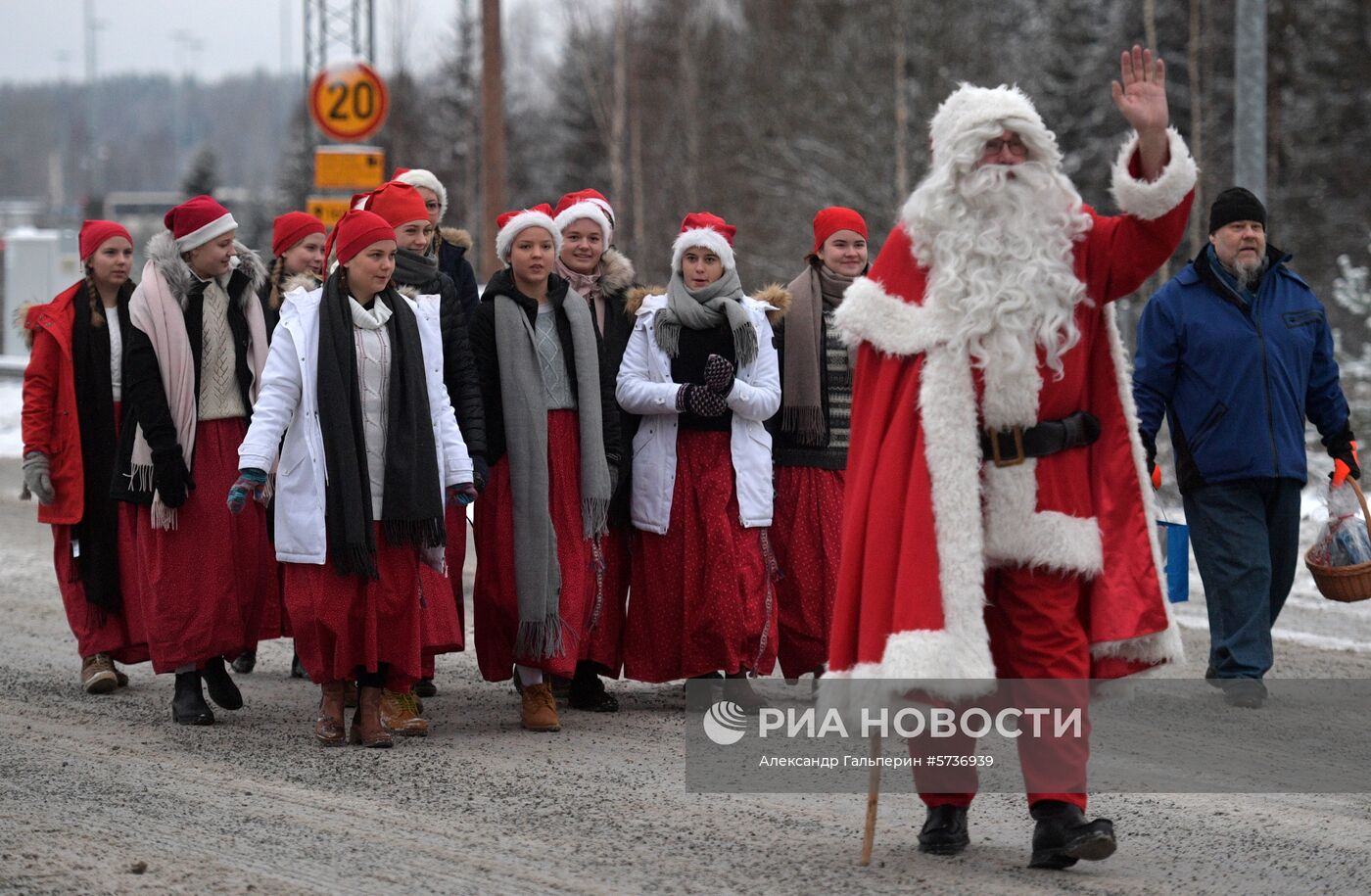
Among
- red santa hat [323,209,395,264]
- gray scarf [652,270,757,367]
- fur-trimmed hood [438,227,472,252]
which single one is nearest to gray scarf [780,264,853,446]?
gray scarf [652,270,757,367]

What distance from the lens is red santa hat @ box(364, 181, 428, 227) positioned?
24.7ft

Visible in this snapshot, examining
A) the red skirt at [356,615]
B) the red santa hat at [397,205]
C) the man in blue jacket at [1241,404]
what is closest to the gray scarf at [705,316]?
A: the red santa hat at [397,205]

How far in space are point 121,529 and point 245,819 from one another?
8.66ft

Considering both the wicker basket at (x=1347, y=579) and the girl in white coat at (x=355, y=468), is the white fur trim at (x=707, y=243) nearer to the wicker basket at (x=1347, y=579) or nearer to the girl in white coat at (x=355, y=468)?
the girl in white coat at (x=355, y=468)

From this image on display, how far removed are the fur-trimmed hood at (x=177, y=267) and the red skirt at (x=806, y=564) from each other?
2613mm

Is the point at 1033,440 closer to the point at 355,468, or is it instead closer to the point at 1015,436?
the point at 1015,436

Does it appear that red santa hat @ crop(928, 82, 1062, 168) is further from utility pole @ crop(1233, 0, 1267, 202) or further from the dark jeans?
utility pole @ crop(1233, 0, 1267, 202)

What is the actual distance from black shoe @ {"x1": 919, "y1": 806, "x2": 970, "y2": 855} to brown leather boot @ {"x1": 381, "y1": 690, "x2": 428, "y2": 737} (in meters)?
2.59

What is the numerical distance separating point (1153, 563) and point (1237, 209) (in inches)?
132

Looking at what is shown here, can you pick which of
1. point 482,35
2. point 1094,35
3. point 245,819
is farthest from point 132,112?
point 245,819

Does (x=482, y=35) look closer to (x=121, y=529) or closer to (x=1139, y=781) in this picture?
(x=121, y=529)


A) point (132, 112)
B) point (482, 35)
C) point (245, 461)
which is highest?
point (132, 112)

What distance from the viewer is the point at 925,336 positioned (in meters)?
4.98

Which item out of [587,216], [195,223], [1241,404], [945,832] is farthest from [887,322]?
[195,223]
